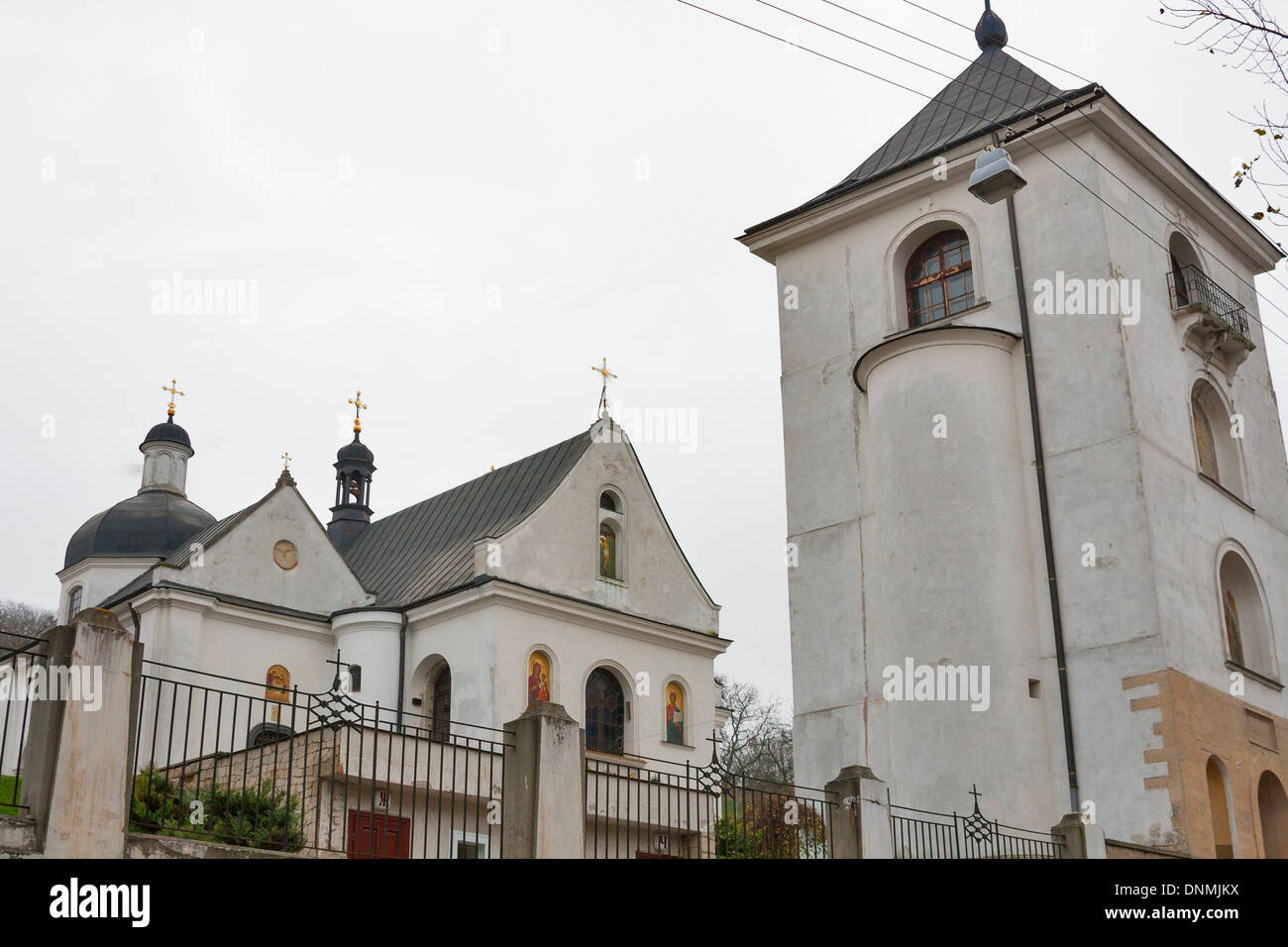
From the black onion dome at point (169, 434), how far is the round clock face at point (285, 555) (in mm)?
11946

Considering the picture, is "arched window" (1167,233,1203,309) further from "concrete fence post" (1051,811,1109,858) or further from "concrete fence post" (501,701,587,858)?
"concrete fence post" (501,701,587,858)

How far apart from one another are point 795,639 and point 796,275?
729cm

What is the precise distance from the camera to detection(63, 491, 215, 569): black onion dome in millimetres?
39188

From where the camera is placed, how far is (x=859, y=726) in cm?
2228

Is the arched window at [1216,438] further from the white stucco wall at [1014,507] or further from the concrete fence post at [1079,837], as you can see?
the concrete fence post at [1079,837]

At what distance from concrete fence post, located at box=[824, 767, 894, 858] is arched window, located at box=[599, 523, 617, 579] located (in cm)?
1766

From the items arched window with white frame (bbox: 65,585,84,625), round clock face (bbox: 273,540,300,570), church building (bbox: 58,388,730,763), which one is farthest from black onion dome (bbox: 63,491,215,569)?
round clock face (bbox: 273,540,300,570)

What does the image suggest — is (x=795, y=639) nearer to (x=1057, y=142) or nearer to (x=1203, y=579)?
(x=1203, y=579)

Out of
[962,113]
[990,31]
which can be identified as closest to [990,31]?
[990,31]

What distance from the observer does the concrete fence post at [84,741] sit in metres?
8.81

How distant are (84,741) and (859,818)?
8.29 m

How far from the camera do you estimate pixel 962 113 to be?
2592 cm

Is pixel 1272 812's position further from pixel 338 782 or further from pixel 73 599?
pixel 73 599
